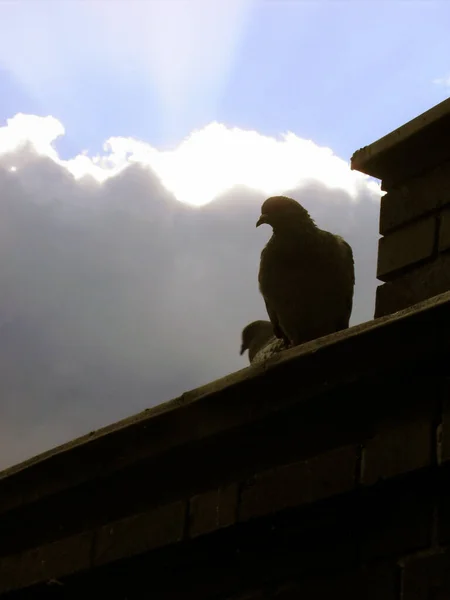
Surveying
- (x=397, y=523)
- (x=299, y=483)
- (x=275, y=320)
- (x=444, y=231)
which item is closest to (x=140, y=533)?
(x=299, y=483)

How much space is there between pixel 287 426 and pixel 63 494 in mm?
1148

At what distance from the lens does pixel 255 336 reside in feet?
22.9

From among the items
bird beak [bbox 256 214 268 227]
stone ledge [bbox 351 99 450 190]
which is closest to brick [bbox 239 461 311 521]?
stone ledge [bbox 351 99 450 190]

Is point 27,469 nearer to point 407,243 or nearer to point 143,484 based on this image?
point 143,484

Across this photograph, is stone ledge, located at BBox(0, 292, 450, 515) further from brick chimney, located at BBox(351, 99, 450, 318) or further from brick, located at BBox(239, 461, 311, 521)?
brick chimney, located at BBox(351, 99, 450, 318)

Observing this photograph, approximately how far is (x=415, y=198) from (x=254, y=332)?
372 cm

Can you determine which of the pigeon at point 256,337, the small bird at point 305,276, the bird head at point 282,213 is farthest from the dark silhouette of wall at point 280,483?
the pigeon at point 256,337

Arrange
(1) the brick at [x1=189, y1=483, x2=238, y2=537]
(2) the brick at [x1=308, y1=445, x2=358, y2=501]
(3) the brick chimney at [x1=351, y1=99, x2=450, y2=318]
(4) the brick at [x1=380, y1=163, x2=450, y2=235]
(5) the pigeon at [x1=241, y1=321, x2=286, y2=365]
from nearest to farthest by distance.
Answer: (2) the brick at [x1=308, y1=445, x2=358, y2=501], (1) the brick at [x1=189, y1=483, x2=238, y2=537], (3) the brick chimney at [x1=351, y1=99, x2=450, y2=318], (4) the brick at [x1=380, y1=163, x2=450, y2=235], (5) the pigeon at [x1=241, y1=321, x2=286, y2=365]

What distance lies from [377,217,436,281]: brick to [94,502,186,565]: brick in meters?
1.18

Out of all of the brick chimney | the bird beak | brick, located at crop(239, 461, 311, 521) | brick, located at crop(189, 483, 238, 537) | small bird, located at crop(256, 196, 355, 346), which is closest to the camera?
brick, located at crop(239, 461, 311, 521)

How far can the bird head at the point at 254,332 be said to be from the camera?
6.91 meters

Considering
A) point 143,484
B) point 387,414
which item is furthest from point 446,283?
point 143,484

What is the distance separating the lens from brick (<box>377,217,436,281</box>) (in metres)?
3.22

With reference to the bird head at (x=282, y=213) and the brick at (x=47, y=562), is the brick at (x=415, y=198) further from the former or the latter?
the bird head at (x=282, y=213)
